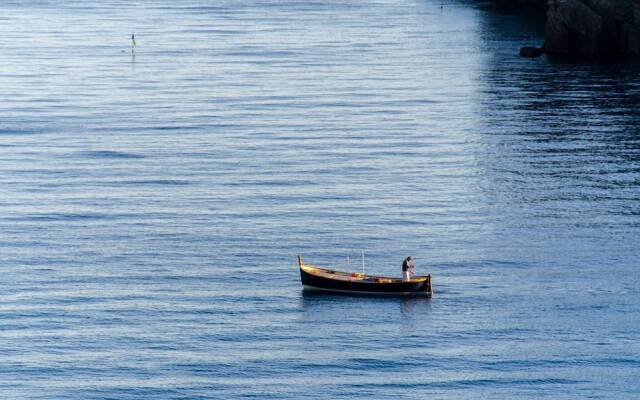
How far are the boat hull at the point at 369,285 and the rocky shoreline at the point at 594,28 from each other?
96.2m

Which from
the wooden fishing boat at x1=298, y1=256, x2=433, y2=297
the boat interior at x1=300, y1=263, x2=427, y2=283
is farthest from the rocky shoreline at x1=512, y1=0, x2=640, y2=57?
the boat interior at x1=300, y1=263, x2=427, y2=283

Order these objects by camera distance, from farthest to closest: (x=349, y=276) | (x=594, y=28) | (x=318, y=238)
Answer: (x=594, y=28) < (x=318, y=238) < (x=349, y=276)

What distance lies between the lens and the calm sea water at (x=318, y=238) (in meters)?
89.1

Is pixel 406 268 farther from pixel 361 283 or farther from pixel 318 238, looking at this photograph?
pixel 318 238

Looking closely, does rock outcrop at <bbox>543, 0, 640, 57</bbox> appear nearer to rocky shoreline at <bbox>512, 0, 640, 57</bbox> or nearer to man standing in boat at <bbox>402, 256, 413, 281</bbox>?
rocky shoreline at <bbox>512, 0, 640, 57</bbox>

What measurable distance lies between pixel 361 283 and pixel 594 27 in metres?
101

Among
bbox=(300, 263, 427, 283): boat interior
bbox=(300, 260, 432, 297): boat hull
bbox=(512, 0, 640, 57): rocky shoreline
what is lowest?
bbox=(300, 260, 432, 297): boat hull

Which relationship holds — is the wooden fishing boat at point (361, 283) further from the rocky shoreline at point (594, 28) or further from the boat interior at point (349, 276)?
the rocky shoreline at point (594, 28)

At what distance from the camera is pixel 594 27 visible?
190 meters

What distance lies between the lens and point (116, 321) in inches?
3787

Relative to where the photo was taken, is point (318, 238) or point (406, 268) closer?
point (406, 268)

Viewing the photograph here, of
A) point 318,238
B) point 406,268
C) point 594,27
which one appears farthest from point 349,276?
point 594,27

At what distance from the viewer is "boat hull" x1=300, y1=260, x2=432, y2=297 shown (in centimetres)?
9981

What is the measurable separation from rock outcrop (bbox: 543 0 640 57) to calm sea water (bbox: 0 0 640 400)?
9730mm
